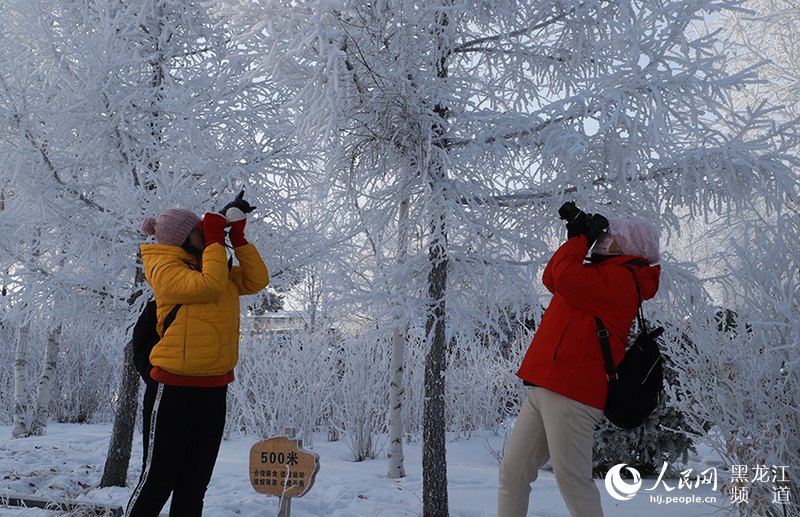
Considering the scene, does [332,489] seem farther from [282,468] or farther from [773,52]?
[773,52]

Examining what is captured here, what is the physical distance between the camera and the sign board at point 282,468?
11.6 feet

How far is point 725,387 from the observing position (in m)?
3.82

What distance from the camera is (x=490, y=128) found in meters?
3.97

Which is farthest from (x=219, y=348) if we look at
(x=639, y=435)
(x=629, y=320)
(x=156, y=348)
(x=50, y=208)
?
(x=639, y=435)

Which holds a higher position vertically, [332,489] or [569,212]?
[569,212]

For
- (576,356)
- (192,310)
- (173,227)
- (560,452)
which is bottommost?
(560,452)

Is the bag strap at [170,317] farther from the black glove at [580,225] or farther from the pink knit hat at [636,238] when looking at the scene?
the pink knit hat at [636,238]

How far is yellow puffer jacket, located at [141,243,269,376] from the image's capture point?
2.80 m

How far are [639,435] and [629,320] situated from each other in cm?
375

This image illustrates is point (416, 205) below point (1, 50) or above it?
below

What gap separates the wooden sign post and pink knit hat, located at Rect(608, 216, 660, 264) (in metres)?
2.02

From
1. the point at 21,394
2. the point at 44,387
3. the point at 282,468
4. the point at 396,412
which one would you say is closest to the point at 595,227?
the point at 282,468

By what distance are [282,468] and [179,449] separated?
2.91 feet

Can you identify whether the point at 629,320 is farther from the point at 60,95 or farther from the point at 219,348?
the point at 60,95
